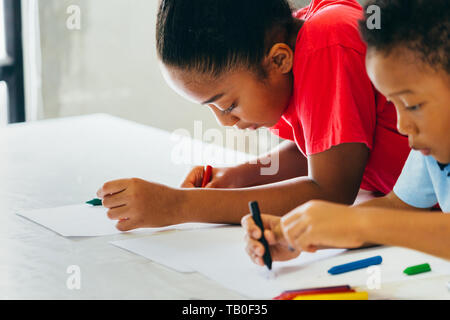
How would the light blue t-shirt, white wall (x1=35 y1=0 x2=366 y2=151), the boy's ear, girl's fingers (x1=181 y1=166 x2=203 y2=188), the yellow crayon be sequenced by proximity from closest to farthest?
the yellow crayon, the light blue t-shirt, the boy's ear, girl's fingers (x1=181 y1=166 x2=203 y2=188), white wall (x1=35 y1=0 x2=366 y2=151)

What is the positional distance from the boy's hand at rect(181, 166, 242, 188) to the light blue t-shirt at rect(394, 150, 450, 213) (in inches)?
13.1

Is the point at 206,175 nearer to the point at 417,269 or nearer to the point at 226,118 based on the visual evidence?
the point at 226,118

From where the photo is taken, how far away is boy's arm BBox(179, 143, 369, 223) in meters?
0.95

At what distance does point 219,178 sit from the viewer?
117 centimetres

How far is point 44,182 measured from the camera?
3.94 ft

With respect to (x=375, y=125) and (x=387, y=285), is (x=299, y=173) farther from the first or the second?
(x=387, y=285)

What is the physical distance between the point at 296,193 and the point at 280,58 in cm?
20

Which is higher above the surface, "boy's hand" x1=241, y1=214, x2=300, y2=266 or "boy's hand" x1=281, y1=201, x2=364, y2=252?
"boy's hand" x1=281, y1=201, x2=364, y2=252

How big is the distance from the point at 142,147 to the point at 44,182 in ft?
0.97

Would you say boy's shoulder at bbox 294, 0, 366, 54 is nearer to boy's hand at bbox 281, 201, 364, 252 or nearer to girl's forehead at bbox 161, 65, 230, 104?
girl's forehead at bbox 161, 65, 230, 104

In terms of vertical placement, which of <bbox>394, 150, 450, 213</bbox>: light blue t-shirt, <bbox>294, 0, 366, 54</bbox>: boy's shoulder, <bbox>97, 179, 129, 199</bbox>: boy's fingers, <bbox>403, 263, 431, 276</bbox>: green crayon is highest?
<bbox>294, 0, 366, 54</bbox>: boy's shoulder

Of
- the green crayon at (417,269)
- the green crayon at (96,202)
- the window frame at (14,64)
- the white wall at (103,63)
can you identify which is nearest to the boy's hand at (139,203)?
the green crayon at (96,202)

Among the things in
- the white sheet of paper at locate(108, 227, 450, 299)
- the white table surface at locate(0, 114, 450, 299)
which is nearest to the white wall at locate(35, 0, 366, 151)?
the white table surface at locate(0, 114, 450, 299)
